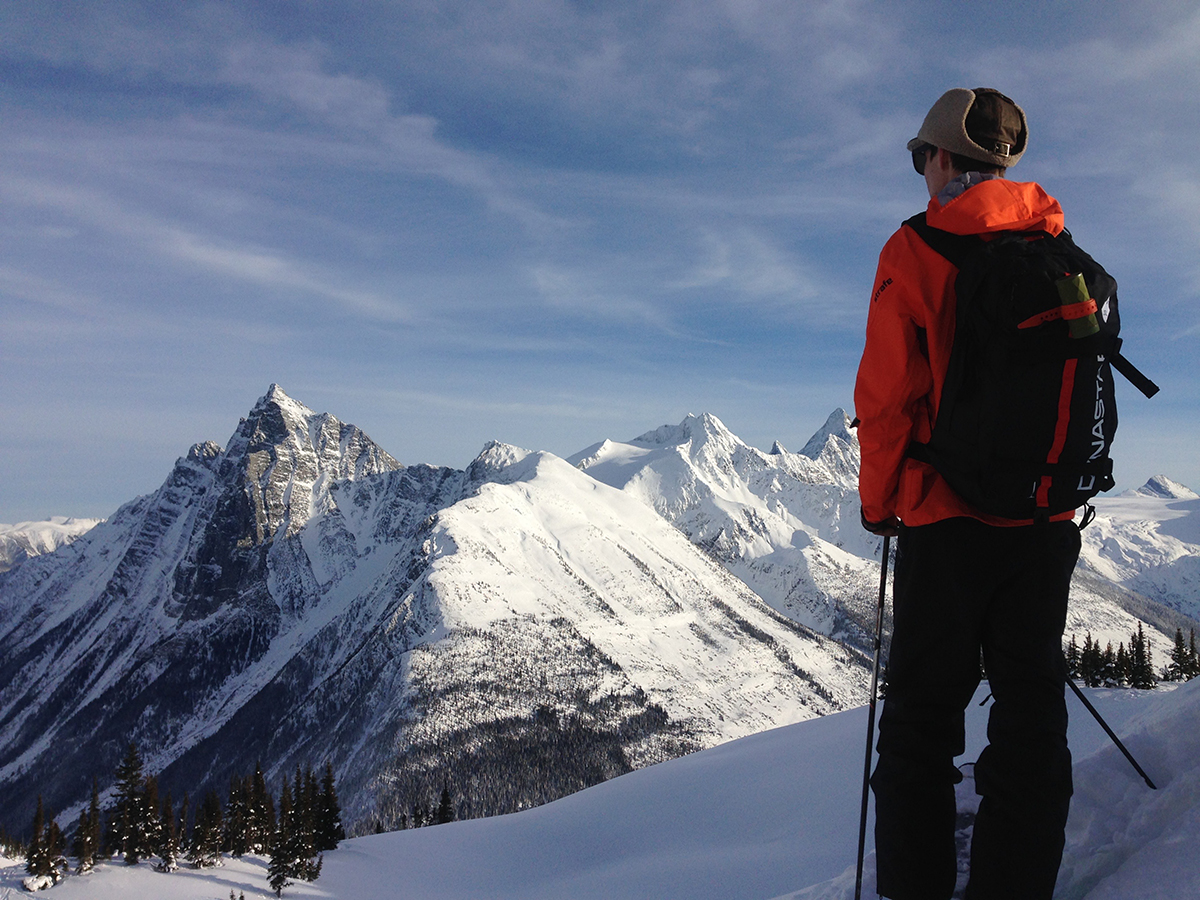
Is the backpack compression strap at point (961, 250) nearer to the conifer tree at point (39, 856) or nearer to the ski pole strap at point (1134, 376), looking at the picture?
the ski pole strap at point (1134, 376)

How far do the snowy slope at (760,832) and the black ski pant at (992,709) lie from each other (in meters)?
0.83

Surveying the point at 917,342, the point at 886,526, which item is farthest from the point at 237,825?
the point at 917,342

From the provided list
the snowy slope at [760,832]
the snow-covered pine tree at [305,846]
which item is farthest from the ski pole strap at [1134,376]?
the snow-covered pine tree at [305,846]

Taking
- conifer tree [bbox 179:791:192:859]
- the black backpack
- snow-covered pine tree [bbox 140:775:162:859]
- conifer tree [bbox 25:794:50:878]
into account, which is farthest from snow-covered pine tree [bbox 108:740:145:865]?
the black backpack

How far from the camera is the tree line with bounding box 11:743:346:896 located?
132 ft

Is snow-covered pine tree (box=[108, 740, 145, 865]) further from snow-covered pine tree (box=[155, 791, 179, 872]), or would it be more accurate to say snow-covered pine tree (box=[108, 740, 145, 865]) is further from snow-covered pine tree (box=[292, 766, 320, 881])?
snow-covered pine tree (box=[292, 766, 320, 881])

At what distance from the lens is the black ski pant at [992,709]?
11.7 feet

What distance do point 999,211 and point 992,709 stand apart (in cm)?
267

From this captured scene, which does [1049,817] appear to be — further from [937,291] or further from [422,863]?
[422,863]

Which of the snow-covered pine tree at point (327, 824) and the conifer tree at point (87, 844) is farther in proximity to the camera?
the snow-covered pine tree at point (327, 824)

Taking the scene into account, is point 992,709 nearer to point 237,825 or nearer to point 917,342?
point 917,342

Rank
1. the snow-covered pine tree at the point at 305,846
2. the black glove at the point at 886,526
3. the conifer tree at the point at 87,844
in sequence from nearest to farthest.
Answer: the black glove at the point at 886,526, the snow-covered pine tree at the point at 305,846, the conifer tree at the point at 87,844

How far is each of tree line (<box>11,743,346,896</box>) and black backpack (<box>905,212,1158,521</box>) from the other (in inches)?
1788

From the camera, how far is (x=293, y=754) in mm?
173125
